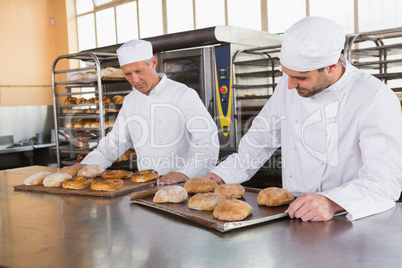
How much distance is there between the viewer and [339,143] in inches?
69.3

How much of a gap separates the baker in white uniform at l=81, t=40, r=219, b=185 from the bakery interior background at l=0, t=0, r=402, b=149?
340cm

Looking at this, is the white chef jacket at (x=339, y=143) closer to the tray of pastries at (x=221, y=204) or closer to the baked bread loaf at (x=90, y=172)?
the tray of pastries at (x=221, y=204)

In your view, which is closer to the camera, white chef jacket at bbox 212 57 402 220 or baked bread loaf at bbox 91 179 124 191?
white chef jacket at bbox 212 57 402 220

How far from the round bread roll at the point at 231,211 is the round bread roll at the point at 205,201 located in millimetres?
80

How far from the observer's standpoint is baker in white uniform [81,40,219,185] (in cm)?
271

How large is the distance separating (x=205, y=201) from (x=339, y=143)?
671 millimetres

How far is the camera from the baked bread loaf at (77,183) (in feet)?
6.68

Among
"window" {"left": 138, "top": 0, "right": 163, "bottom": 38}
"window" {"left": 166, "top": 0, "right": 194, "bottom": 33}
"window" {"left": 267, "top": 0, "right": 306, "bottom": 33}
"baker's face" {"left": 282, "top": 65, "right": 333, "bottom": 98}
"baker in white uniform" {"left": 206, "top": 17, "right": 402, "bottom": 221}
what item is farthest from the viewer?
"window" {"left": 138, "top": 0, "right": 163, "bottom": 38}

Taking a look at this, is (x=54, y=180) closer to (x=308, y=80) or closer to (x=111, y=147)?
(x=111, y=147)

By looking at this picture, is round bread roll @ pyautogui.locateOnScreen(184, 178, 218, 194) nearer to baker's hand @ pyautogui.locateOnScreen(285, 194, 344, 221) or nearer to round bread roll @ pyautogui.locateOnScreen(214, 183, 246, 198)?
round bread roll @ pyautogui.locateOnScreen(214, 183, 246, 198)

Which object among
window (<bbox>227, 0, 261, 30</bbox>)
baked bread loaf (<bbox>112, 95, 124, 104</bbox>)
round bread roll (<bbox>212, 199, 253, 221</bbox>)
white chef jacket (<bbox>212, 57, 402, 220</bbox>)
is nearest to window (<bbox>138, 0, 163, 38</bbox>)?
window (<bbox>227, 0, 261, 30</bbox>)

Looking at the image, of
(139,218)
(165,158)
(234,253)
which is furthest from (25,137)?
(234,253)

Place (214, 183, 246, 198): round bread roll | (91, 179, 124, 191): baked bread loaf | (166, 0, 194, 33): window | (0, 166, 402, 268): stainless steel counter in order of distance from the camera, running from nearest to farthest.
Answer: (0, 166, 402, 268): stainless steel counter
(214, 183, 246, 198): round bread roll
(91, 179, 124, 191): baked bread loaf
(166, 0, 194, 33): window

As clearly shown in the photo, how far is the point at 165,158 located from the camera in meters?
2.89
